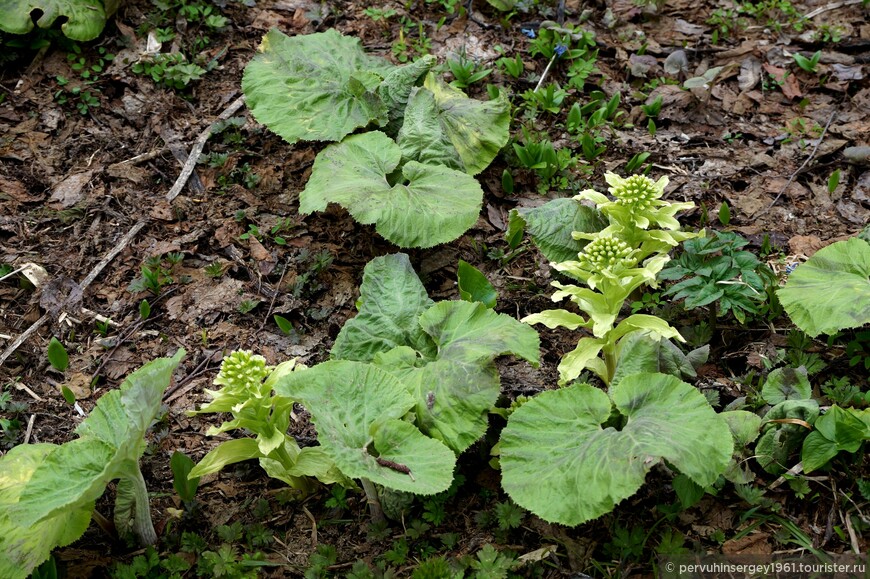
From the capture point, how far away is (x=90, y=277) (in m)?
3.98

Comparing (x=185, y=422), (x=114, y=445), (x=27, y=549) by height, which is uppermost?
(x=114, y=445)

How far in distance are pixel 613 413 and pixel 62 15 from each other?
162 inches

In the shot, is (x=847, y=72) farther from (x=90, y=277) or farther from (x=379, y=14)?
(x=90, y=277)

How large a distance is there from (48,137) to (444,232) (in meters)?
2.64

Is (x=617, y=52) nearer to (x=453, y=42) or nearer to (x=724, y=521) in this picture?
(x=453, y=42)

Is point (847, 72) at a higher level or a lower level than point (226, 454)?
higher

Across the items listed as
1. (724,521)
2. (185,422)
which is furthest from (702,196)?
A: (185,422)

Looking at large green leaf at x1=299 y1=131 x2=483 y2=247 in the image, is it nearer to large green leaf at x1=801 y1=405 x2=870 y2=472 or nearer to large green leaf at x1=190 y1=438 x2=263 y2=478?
large green leaf at x1=190 y1=438 x2=263 y2=478

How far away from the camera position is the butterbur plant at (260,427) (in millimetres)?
2843

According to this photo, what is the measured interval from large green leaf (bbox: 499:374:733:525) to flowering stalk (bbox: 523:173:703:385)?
279 millimetres

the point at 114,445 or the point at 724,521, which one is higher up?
the point at 114,445

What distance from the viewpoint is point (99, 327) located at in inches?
149

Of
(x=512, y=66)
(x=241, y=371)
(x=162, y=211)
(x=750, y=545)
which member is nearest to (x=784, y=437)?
(x=750, y=545)

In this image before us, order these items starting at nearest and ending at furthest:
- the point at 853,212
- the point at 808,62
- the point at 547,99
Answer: the point at 853,212 < the point at 547,99 < the point at 808,62
